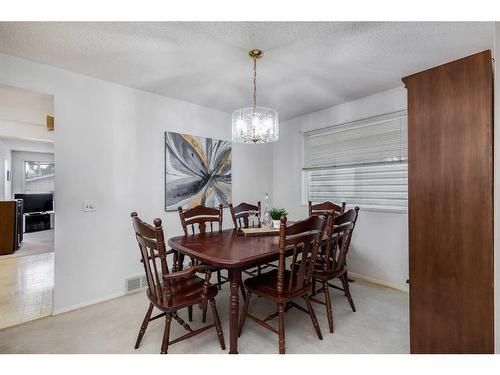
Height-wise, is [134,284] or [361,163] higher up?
[361,163]

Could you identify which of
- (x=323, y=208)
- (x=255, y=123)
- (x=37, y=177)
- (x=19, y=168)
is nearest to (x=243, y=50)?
(x=255, y=123)

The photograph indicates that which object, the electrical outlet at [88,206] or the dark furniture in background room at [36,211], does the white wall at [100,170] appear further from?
the dark furniture in background room at [36,211]

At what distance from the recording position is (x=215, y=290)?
5.99ft

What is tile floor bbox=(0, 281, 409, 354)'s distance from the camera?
1.82 meters

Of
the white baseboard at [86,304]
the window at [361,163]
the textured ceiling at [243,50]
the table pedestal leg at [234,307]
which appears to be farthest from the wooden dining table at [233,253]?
the window at [361,163]

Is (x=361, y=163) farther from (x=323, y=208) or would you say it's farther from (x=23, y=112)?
(x=23, y=112)

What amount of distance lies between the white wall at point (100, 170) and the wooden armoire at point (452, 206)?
2.65m

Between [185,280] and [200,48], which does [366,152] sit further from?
[185,280]

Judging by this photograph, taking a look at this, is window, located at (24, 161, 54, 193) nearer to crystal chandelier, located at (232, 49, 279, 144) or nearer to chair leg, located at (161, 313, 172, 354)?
crystal chandelier, located at (232, 49, 279, 144)

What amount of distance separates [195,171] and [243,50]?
5.71 feet

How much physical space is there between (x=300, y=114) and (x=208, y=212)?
2140 millimetres

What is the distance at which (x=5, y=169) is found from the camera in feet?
20.8

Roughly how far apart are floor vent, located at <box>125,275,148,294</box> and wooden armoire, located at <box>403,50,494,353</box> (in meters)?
2.64

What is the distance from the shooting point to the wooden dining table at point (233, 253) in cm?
162
